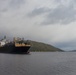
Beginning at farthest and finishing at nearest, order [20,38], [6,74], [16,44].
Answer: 1. [20,38]
2. [16,44]
3. [6,74]

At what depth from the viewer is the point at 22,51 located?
532 feet

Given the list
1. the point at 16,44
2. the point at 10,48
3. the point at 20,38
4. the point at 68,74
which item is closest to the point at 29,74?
the point at 68,74

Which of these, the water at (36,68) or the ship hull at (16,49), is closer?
the water at (36,68)

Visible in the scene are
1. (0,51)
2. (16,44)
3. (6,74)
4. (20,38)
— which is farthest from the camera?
(0,51)

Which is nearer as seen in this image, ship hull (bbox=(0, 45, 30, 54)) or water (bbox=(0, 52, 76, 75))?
water (bbox=(0, 52, 76, 75))

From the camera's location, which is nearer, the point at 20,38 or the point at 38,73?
the point at 38,73

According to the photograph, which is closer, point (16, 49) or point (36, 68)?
point (36, 68)

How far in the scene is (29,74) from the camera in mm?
53750

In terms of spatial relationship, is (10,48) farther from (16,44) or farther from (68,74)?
(68,74)

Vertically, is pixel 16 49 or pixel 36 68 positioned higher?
pixel 16 49

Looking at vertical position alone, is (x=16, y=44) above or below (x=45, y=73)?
above

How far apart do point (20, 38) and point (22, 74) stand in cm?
13158

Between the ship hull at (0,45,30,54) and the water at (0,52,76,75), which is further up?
the ship hull at (0,45,30,54)

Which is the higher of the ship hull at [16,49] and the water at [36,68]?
the ship hull at [16,49]
